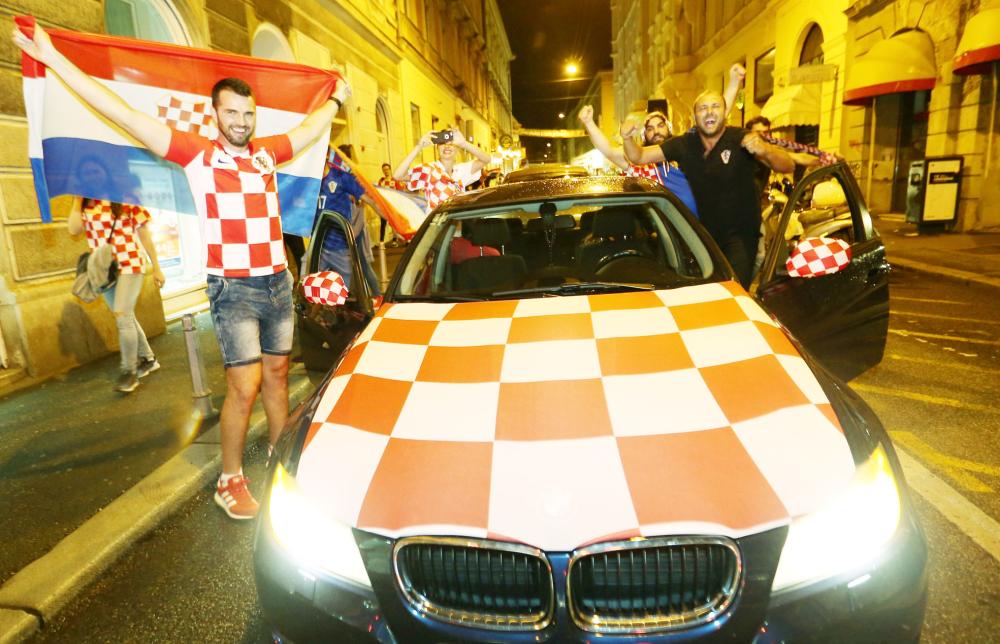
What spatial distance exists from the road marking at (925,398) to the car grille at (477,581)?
3434 millimetres

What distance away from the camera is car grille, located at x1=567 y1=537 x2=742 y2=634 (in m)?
1.34

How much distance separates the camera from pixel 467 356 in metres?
2.00

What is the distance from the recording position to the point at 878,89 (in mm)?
11977

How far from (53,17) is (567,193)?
5.31 metres

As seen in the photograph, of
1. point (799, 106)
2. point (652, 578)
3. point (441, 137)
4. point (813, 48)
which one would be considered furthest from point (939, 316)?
point (813, 48)

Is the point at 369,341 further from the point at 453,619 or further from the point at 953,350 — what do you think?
the point at 953,350

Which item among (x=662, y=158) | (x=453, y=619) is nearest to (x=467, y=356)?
(x=453, y=619)

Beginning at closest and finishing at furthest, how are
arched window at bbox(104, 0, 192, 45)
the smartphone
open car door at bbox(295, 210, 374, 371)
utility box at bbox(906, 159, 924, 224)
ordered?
open car door at bbox(295, 210, 374, 371)
the smartphone
arched window at bbox(104, 0, 192, 45)
utility box at bbox(906, 159, 924, 224)

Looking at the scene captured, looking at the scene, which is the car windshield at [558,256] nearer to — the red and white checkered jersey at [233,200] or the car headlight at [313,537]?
the red and white checkered jersey at [233,200]

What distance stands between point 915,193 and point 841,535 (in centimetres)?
1261

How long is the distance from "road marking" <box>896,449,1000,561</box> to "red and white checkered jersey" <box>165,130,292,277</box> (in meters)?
2.94

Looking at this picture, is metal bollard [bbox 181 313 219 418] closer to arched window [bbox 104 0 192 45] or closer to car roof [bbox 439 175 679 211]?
→ car roof [bbox 439 175 679 211]

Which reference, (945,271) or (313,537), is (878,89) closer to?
(945,271)

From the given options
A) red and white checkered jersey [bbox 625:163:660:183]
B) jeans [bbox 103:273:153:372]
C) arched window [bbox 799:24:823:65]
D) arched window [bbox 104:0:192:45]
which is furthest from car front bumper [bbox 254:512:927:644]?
arched window [bbox 799:24:823:65]
